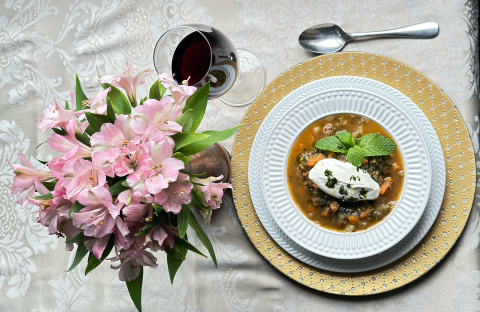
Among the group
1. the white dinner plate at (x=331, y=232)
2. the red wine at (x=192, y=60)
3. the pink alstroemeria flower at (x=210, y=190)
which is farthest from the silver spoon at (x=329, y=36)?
the pink alstroemeria flower at (x=210, y=190)

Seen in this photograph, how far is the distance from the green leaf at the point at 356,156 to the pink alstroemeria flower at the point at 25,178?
751 millimetres

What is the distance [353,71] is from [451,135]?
13.0 inches

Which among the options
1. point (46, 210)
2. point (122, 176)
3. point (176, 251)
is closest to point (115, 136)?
point (122, 176)

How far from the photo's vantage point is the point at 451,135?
43.3 inches

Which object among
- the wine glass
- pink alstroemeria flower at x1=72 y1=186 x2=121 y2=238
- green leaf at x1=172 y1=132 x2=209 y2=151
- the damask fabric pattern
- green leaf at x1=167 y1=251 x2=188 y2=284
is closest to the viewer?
pink alstroemeria flower at x1=72 y1=186 x2=121 y2=238

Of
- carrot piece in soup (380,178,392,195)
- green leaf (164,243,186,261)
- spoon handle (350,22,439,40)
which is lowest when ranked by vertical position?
green leaf (164,243,186,261)

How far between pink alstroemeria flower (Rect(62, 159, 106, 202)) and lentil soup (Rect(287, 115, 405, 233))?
0.61 meters

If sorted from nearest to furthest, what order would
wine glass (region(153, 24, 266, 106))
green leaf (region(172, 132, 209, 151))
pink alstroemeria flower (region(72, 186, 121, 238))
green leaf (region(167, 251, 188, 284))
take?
pink alstroemeria flower (region(72, 186, 121, 238))
green leaf (region(172, 132, 209, 151))
green leaf (region(167, 251, 188, 284))
wine glass (region(153, 24, 266, 106))

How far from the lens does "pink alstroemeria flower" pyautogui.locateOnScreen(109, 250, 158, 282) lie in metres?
0.75

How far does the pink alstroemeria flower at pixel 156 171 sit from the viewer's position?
664 millimetres

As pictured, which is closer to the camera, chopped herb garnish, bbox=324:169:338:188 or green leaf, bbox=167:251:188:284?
green leaf, bbox=167:251:188:284

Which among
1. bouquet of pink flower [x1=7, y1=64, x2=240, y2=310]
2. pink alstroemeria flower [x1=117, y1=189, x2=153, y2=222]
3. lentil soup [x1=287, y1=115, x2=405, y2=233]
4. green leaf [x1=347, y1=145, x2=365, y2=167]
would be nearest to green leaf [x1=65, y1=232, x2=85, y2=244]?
bouquet of pink flower [x1=7, y1=64, x2=240, y2=310]

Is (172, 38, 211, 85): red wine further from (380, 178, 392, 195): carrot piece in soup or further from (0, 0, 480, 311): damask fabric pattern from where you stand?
(380, 178, 392, 195): carrot piece in soup

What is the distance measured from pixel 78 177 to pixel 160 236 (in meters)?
0.19
